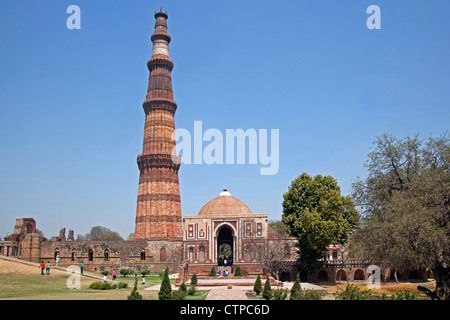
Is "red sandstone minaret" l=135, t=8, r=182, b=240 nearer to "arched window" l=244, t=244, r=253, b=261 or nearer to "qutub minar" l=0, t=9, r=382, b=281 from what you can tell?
"qutub minar" l=0, t=9, r=382, b=281

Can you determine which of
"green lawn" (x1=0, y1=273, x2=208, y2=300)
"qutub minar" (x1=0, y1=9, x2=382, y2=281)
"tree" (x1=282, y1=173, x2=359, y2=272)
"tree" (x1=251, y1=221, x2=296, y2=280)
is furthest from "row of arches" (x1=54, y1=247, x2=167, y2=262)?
"tree" (x1=282, y1=173, x2=359, y2=272)

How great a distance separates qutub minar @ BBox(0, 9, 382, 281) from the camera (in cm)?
3616

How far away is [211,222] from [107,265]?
1263cm

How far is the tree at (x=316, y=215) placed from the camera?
2991cm

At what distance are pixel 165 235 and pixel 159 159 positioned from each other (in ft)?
26.7

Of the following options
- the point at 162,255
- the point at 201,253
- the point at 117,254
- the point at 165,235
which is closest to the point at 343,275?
the point at 201,253

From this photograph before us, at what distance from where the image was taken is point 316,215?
2997 centimetres

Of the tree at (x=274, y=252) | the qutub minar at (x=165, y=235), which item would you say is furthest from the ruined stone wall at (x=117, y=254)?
the tree at (x=274, y=252)

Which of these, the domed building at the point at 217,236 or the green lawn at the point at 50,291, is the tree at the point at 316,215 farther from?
the green lawn at the point at 50,291

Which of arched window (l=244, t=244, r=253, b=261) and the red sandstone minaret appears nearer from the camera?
arched window (l=244, t=244, r=253, b=261)
